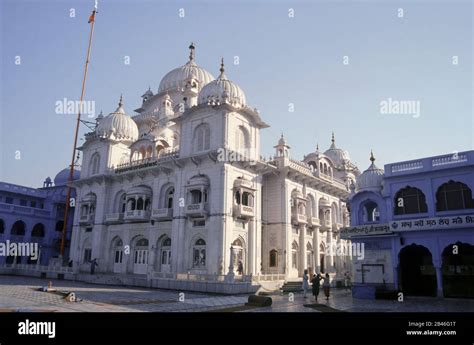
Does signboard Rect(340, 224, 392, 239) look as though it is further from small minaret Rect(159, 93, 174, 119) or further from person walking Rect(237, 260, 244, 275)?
small minaret Rect(159, 93, 174, 119)

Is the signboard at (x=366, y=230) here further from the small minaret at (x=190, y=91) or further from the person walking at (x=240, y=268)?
the small minaret at (x=190, y=91)

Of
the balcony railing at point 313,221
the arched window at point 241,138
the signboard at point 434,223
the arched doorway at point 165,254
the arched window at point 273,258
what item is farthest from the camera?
the balcony railing at point 313,221

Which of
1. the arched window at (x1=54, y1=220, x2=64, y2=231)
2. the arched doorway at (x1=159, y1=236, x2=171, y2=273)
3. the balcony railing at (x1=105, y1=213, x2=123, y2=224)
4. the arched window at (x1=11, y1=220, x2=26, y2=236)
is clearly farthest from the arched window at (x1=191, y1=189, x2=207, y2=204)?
the arched window at (x1=54, y1=220, x2=64, y2=231)

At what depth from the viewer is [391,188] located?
22578 mm

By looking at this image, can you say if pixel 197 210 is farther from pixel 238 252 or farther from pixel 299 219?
pixel 299 219

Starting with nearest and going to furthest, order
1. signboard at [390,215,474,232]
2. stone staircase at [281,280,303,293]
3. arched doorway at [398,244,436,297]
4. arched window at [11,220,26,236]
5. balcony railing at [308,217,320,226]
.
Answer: signboard at [390,215,474,232] < arched doorway at [398,244,436,297] < stone staircase at [281,280,303,293] < balcony railing at [308,217,320,226] < arched window at [11,220,26,236]

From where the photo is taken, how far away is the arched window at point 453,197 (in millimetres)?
19972

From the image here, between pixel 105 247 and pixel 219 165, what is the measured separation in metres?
15.1

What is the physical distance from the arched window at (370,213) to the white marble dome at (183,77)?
24.8m

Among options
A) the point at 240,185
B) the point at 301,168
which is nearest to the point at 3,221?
the point at 240,185

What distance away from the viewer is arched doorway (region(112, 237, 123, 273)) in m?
33.5

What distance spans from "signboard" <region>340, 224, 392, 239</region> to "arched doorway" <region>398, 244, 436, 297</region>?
5.09 ft

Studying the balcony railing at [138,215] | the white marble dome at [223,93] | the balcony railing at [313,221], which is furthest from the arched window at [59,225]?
the balcony railing at [313,221]
